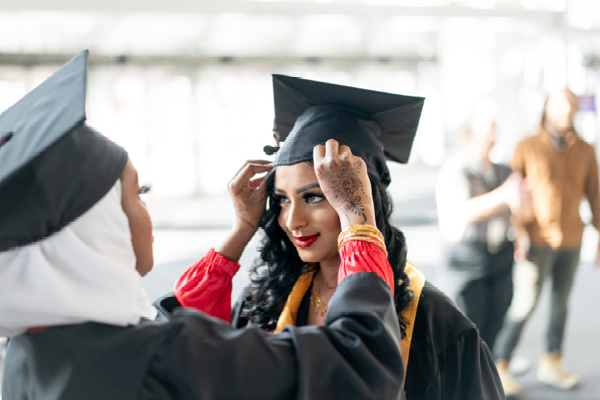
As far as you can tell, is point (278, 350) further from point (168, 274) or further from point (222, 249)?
point (168, 274)

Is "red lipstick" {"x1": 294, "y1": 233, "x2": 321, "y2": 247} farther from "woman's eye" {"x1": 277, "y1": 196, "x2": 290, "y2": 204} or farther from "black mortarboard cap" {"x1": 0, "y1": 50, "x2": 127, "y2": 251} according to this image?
"black mortarboard cap" {"x1": 0, "y1": 50, "x2": 127, "y2": 251}

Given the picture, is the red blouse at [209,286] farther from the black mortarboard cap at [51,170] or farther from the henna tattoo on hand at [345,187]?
the black mortarboard cap at [51,170]

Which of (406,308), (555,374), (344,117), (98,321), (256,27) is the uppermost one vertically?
(256,27)

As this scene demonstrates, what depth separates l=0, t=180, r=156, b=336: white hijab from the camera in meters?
0.68

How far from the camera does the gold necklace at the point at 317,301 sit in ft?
4.11

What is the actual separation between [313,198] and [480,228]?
180 centimetres

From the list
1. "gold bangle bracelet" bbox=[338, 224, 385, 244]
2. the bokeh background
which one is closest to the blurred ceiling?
the bokeh background

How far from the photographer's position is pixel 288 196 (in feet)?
3.79

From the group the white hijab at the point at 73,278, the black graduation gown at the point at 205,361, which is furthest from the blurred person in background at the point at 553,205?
the white hijab at the point at 73,278

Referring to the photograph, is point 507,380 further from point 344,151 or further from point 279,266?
point 344,151

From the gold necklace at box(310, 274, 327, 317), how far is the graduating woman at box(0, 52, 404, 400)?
1.56 feet

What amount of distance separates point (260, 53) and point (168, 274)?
8.37 feet

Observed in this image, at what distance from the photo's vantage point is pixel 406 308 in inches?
43.7

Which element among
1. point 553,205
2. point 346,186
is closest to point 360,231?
point 346,186
